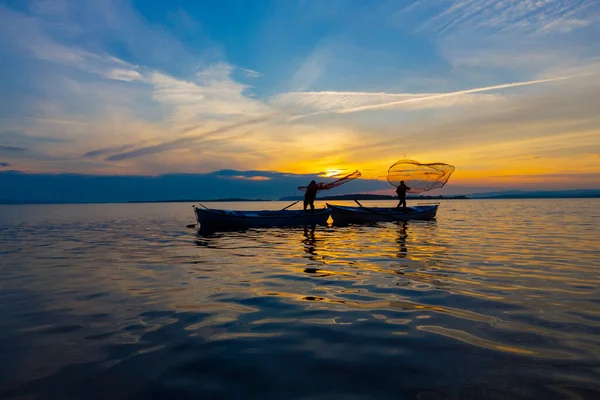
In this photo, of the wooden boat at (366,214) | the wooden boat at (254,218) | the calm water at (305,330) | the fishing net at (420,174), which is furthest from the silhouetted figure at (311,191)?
the calm water at (305,330)

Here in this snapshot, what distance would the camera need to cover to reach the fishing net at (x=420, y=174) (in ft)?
102

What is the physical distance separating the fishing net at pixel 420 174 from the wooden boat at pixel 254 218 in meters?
7.13

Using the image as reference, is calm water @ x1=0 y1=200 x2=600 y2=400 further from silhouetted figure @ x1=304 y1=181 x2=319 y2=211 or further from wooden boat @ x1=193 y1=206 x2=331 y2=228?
silhouetted figure @ x1=304 y1=181 x2=319 y2=211

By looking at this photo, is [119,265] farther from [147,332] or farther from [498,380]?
[498,380]

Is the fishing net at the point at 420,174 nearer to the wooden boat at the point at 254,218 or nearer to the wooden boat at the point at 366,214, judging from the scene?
the wooden boat at the point at 366,214

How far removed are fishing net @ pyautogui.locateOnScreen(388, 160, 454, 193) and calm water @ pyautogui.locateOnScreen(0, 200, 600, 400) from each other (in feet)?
58.7

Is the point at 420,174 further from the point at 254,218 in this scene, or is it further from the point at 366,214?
the point at 254,218

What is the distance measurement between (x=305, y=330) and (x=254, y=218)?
25.0 metres

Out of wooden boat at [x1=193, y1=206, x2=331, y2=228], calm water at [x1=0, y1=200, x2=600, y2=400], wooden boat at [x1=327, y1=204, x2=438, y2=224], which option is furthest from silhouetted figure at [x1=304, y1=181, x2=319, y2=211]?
calm water at [x1=0, y1=200, x2=600, y2=400]

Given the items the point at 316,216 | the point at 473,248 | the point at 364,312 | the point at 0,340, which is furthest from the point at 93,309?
the point at 316,216

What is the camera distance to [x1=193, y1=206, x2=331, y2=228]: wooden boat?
3034 cm

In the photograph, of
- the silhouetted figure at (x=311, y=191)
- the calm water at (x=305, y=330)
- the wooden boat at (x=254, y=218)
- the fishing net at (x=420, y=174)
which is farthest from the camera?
the silhouetted figure at (x=311, y=191)

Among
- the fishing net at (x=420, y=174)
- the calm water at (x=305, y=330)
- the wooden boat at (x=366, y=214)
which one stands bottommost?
the calm water at (x=305, y=330)

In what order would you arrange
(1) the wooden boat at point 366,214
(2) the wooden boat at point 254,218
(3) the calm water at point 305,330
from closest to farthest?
(3) the calm water at point 305,330 < (2) the wooden boat at point 254,218 < (1) the wooden boat at point 366,214
